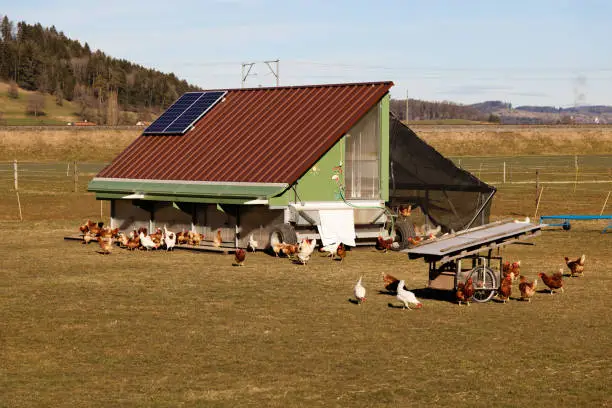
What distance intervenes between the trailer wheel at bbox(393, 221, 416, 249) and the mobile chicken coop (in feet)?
0.11

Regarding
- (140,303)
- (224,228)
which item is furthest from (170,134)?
(140,303)

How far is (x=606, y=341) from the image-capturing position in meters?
16.0

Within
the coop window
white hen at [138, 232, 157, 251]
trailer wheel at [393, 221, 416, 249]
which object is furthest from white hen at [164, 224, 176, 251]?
trailer wheel at [393, 221, 416, 249]

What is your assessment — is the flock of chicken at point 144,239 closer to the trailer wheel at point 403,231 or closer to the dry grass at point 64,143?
the trailer wheel at point 403,231

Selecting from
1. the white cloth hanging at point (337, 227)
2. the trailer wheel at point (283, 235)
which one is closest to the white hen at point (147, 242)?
the trailer wheel at point (283, 235)

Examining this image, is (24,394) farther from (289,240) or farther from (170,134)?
(170,134)

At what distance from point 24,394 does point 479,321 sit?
27.7 ft

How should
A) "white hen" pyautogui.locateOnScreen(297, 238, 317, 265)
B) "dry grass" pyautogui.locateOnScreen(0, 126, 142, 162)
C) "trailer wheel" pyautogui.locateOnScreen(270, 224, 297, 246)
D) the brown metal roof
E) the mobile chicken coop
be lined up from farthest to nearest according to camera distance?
"dry grass" pyautogui.locateOnScreen(0, 126, 142, 162) < the brown metal roof < the mobile chicken coop < "trailer wheel" pyautogui.locateOnScreen(270, 224, 297, 246) < "white hen" pyautogui.locateOnScreen(297, 238, 317, 265)

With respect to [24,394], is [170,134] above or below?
above

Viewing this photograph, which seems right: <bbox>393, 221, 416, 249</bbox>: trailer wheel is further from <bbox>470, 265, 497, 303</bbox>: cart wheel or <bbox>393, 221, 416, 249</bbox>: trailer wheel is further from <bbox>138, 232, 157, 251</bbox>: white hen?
<bbox>470, 265, 497, 303</bbox>: cart wheel

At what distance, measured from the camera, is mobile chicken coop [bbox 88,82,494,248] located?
1150 inches

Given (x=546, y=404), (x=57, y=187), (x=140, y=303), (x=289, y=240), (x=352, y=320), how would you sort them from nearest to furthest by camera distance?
1. (x=546, y=404)
2. (x=352, y=320)
3. (x=140, y=303)
4. (x=289, y=240)
5. (x=57, y=187)

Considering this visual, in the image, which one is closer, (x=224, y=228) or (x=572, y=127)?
(x=224, y=228)

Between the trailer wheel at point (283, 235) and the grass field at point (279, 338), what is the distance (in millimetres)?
835
